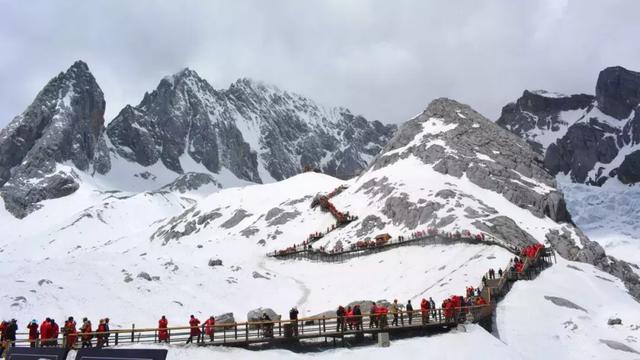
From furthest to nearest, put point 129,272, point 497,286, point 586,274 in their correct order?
point 129,272 → point 586,274 → point 497,286

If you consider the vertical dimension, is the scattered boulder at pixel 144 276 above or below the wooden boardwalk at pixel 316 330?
Result: above

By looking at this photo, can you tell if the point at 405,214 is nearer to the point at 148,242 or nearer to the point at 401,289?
the point at 401,289

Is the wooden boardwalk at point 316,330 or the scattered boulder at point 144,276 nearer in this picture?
the wooden boardwalk at point 316,330

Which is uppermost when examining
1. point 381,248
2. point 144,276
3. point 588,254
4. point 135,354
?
point 381,248

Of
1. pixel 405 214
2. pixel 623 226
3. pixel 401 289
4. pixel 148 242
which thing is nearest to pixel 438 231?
pixel 405 214

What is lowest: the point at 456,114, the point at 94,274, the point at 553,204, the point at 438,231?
the point at 94,274

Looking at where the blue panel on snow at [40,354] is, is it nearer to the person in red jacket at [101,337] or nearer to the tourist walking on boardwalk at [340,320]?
the person in red jacket at [101,337]

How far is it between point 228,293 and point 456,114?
315ft

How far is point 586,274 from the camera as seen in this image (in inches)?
2008

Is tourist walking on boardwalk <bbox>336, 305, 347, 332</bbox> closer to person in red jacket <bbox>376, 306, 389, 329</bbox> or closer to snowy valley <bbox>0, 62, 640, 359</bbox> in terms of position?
snowy valley <bbox>0, 62, 640, 359</bbox>

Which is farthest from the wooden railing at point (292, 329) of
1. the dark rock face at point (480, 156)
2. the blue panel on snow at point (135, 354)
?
the dark rock face at point (480, 156)

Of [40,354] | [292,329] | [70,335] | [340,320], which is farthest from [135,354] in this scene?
[340,320]

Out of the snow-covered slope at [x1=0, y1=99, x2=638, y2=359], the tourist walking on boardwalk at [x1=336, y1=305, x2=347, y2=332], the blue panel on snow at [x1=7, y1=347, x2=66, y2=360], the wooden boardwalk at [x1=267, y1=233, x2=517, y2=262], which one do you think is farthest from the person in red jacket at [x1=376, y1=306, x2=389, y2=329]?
the wooden boardwalk at [x1=267, y1=233, x2=517, y2=262]

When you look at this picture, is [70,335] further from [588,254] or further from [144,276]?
[588,254]
